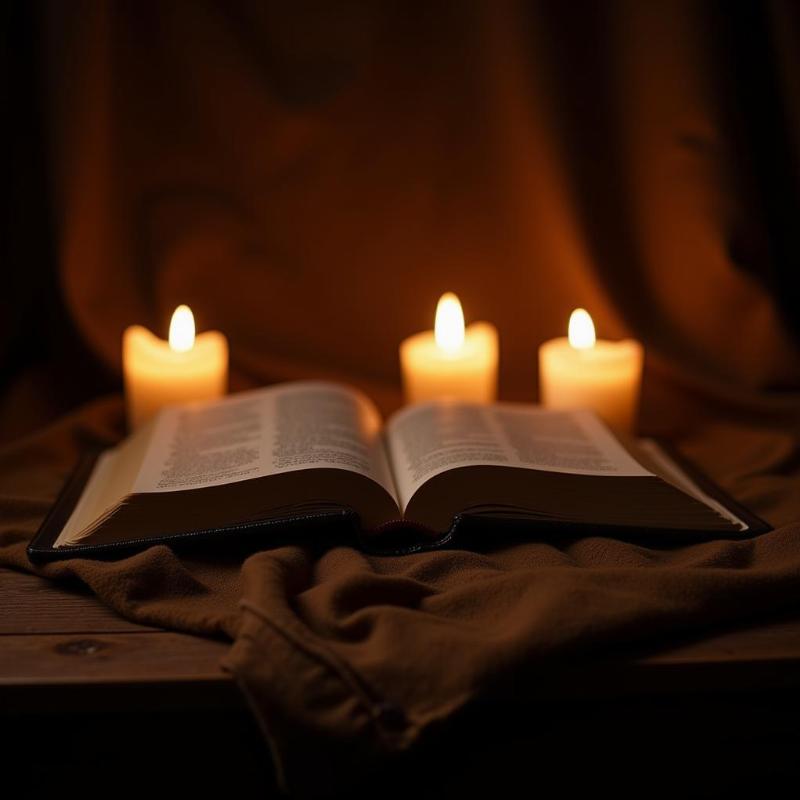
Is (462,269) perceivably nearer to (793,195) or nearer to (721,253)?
(721,253)

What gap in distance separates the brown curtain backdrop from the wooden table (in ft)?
2.10

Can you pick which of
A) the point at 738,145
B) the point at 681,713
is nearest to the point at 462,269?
the point at 738,145

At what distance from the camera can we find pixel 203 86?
1441 millimetres

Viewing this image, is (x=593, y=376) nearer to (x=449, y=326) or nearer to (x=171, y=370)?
(x=449, y=326)

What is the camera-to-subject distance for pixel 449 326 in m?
1.34

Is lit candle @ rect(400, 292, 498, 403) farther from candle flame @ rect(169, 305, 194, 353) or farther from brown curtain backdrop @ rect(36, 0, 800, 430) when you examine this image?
candle flame @ rect(169, 305, 194, 353)

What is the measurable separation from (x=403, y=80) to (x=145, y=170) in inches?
14.5

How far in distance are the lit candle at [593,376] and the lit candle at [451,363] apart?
0.24 feet

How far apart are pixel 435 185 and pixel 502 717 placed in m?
0.90

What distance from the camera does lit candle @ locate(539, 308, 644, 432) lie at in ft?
4.13

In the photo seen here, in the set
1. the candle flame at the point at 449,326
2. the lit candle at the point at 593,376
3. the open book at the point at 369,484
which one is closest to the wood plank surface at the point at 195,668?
the open book at the point at 369,484

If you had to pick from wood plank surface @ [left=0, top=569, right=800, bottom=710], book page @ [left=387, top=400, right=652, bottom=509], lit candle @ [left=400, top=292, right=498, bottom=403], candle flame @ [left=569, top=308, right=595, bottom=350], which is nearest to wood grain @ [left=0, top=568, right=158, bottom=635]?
wood plank surface @ [left=0, top=569, right=800, bottom=710]

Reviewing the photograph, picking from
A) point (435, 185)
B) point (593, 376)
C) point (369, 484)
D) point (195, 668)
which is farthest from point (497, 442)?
point (435, 185)

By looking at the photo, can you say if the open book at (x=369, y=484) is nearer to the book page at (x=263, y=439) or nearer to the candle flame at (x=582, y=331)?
the book page at (x=263, y=439)
